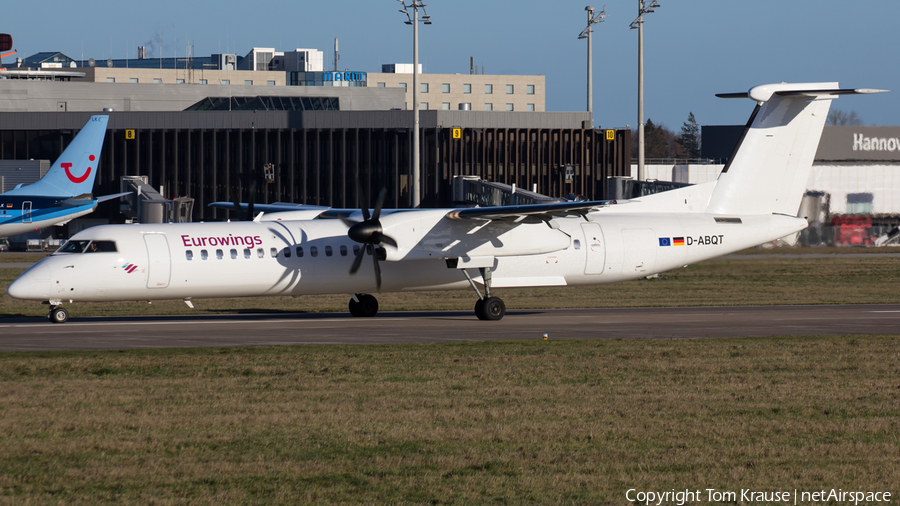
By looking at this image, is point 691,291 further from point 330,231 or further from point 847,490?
point 847,490

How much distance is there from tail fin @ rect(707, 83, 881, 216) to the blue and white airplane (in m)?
32.3

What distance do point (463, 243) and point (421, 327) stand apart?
284 cm

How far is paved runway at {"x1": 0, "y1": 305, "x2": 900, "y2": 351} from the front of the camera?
2138 cm

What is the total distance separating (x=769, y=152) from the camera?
28844 mm

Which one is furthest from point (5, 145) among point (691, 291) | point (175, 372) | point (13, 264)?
point (175, 372)

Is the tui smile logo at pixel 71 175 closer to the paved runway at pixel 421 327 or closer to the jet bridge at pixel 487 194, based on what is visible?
the jet bridge at pixel 487 194

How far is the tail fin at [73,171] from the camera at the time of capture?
48312 mm

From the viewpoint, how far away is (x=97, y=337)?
2167cm

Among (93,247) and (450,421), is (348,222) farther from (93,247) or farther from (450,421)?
(450,421)

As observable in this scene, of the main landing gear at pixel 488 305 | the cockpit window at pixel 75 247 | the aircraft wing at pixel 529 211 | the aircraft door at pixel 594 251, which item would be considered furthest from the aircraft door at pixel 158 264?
the aircraft door at pixel 594 251

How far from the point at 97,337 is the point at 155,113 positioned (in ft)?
198

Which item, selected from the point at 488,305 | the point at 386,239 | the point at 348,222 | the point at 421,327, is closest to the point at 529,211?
the point at 488,305

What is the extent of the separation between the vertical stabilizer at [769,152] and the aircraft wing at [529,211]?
19.5 ft

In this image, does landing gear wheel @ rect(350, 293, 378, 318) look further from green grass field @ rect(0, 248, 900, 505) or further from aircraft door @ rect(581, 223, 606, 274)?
green grass field @ rect(0, 248, 900, 505)
